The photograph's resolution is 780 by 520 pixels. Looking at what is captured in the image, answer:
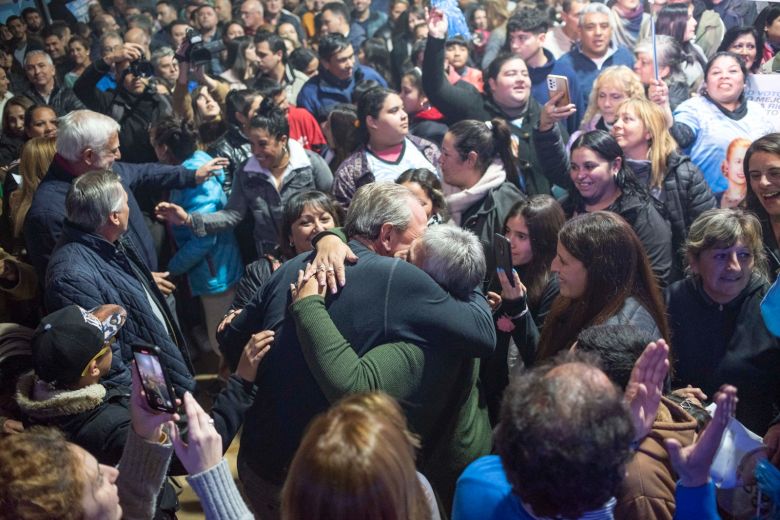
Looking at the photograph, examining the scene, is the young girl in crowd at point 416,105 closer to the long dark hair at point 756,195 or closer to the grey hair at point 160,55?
the grey hair at point 160,55

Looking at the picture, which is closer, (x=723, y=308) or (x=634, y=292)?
(x=634, y=292)

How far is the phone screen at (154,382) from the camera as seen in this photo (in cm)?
190

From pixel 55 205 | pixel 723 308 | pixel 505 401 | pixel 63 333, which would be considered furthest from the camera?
pixel 55 205

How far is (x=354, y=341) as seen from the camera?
226 centimetres

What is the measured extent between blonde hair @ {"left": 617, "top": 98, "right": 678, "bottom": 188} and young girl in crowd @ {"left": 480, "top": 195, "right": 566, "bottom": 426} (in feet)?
3.06

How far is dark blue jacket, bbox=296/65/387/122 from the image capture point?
615 cm

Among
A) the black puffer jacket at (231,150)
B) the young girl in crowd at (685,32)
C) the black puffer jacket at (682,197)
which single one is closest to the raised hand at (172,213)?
the black puffer jacket at (231,150)

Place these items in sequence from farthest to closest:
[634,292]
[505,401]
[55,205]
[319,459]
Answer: [55,205] < [634,292] < [505,401] < [319,459]

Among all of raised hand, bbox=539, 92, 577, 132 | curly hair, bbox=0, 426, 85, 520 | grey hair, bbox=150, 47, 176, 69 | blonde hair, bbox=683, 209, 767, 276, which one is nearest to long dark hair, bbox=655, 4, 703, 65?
raised hand, bbox=539, 92, 577, 132

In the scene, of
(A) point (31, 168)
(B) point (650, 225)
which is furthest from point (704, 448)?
(A) point (31, 168)

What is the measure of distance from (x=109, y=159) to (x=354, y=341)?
6.87ft

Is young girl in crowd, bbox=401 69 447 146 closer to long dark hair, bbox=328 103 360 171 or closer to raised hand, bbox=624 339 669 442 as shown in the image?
long dark hair, bbox=328 103 360 171

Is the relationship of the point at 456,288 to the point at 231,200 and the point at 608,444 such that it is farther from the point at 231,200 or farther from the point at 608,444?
the point at 231,200

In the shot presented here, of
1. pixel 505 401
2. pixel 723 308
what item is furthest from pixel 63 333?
pixel 723 308
